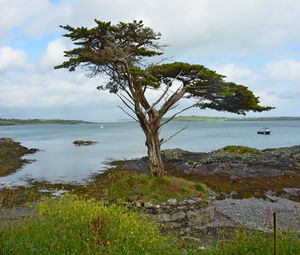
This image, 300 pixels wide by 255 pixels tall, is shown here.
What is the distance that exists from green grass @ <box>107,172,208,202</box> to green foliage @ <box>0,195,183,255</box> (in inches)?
286

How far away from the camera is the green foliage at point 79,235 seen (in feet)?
20.1

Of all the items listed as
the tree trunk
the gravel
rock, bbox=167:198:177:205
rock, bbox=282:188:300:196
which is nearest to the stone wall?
rock, bbox=167:198:177:205

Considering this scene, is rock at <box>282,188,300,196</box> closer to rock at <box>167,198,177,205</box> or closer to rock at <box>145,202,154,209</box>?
rock at <box>167,198,177,205</box>

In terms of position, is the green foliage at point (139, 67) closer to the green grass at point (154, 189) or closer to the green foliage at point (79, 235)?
the green grass at point (154, 189)

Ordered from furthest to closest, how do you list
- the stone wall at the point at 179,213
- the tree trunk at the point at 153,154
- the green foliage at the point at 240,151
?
the green foliage at the point at 240,151
the tree trunk at the point at 153,154
the stone wall at the point at 179,213

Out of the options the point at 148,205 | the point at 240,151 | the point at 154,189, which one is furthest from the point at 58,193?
the point at 240,151

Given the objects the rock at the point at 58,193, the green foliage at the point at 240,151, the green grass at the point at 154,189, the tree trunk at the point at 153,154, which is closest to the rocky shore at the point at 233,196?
the green foliage at the point at 240,151

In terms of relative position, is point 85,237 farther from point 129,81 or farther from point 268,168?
point 268,168

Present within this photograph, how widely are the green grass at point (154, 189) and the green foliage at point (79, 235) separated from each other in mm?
7257

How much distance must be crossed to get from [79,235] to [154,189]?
9.28m

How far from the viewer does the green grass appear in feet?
50.8

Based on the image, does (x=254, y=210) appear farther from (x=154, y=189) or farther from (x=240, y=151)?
(x=240, y=151)

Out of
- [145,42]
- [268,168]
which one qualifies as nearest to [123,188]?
[145,42]

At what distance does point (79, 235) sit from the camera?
6.81 metres
